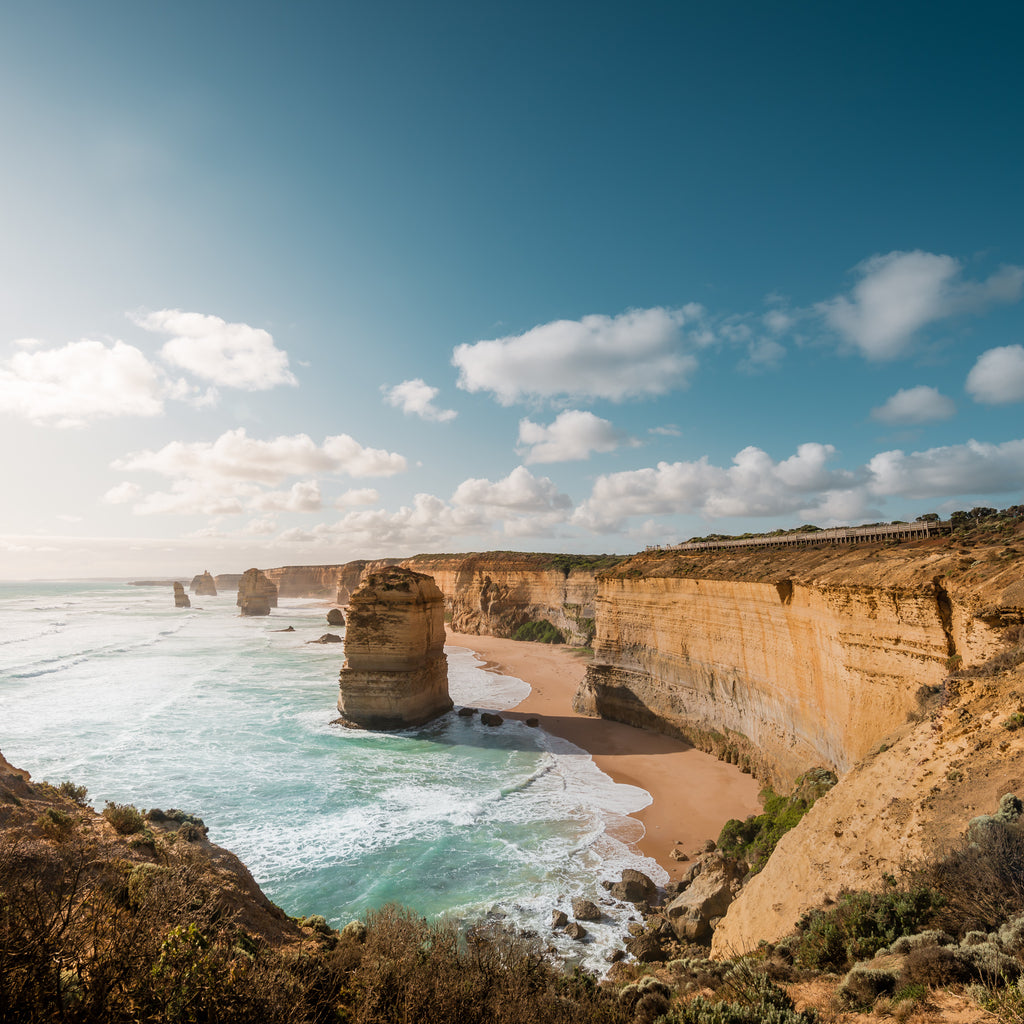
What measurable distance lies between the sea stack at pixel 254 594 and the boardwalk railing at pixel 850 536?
Answer: 248 ft

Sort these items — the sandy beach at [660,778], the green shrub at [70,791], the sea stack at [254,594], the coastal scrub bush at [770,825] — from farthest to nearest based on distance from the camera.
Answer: the sea stack at [254,594], the sandy beach at [660,778], the coastal scrub bush at [770,825], the green shrub at [70,791]

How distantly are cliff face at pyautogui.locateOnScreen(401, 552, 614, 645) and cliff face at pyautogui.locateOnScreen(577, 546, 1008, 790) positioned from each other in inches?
942

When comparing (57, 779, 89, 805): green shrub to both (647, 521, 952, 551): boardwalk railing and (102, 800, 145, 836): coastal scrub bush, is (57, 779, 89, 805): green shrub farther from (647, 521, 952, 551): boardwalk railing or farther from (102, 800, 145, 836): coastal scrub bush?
(647, 521, 952, 551): boardwalk railing

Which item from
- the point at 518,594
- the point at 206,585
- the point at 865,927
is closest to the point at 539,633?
the point at 518,594

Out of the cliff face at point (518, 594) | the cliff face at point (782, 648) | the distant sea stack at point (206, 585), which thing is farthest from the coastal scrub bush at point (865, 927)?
the distant sea stack at point (206, 585)

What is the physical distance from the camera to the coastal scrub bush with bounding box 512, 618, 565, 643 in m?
56.0

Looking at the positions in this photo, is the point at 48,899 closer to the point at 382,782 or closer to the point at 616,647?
the point at 382,782

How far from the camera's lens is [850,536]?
20.4 metres

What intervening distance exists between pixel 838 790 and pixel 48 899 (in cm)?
1162

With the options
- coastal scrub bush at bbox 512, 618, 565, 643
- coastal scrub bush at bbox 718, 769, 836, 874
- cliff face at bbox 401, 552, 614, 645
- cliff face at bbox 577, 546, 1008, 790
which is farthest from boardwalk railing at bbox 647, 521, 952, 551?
coastal scrub bush at bbox 512, 618, 565, 643

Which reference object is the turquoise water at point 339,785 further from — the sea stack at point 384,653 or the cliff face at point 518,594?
the cliff face at point 518,594

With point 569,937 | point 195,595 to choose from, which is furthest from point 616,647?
point 195,595

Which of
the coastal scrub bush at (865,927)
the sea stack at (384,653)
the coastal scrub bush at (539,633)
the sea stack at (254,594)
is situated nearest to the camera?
the coastal scrub bush at (865,927)

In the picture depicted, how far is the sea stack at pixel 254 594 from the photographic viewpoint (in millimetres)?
83438
